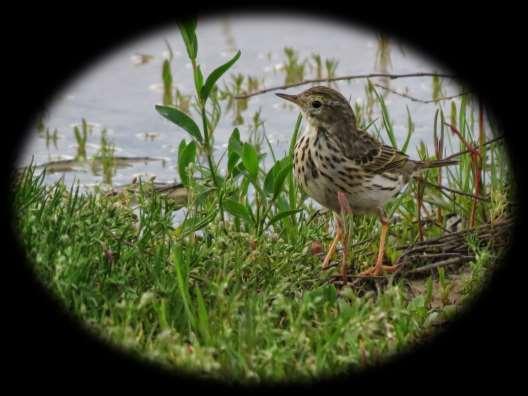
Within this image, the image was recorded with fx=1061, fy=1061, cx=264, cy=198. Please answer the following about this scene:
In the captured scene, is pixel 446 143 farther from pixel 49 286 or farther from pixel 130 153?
pixel 49 286

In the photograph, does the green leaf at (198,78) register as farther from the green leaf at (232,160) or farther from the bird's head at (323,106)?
→ the bird's head at (323,106)

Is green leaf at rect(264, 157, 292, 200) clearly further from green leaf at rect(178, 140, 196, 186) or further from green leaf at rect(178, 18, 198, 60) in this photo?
green leaf at rect(178, 18, 198, 60)

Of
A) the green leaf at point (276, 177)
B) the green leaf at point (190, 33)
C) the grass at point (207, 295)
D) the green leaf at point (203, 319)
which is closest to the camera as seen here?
the grass at point (207, 295)

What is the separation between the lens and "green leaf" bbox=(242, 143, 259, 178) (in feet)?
20.8

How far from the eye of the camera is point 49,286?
531cm

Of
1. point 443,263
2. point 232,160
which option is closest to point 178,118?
point 232,160

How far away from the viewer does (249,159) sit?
6.36m

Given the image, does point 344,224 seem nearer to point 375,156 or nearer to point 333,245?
point 333,245

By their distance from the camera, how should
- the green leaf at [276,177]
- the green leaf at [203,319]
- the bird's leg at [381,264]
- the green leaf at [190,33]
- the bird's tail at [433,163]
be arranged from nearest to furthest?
the green leaf at [203,319], the green leaf at [190,33], the bird's leg at [381,264], the green leaf at [276,177], the bird's tail at [433,163]

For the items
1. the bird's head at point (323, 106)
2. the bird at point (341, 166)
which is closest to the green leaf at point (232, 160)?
the bird at point (341, 166)

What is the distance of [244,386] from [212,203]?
194 cm

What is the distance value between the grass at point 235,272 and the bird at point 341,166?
173 mm

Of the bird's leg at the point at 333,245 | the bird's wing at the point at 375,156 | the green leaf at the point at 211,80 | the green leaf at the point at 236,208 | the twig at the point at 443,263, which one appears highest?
the green leaf at the point at 211,80

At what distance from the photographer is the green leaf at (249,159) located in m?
6.34
